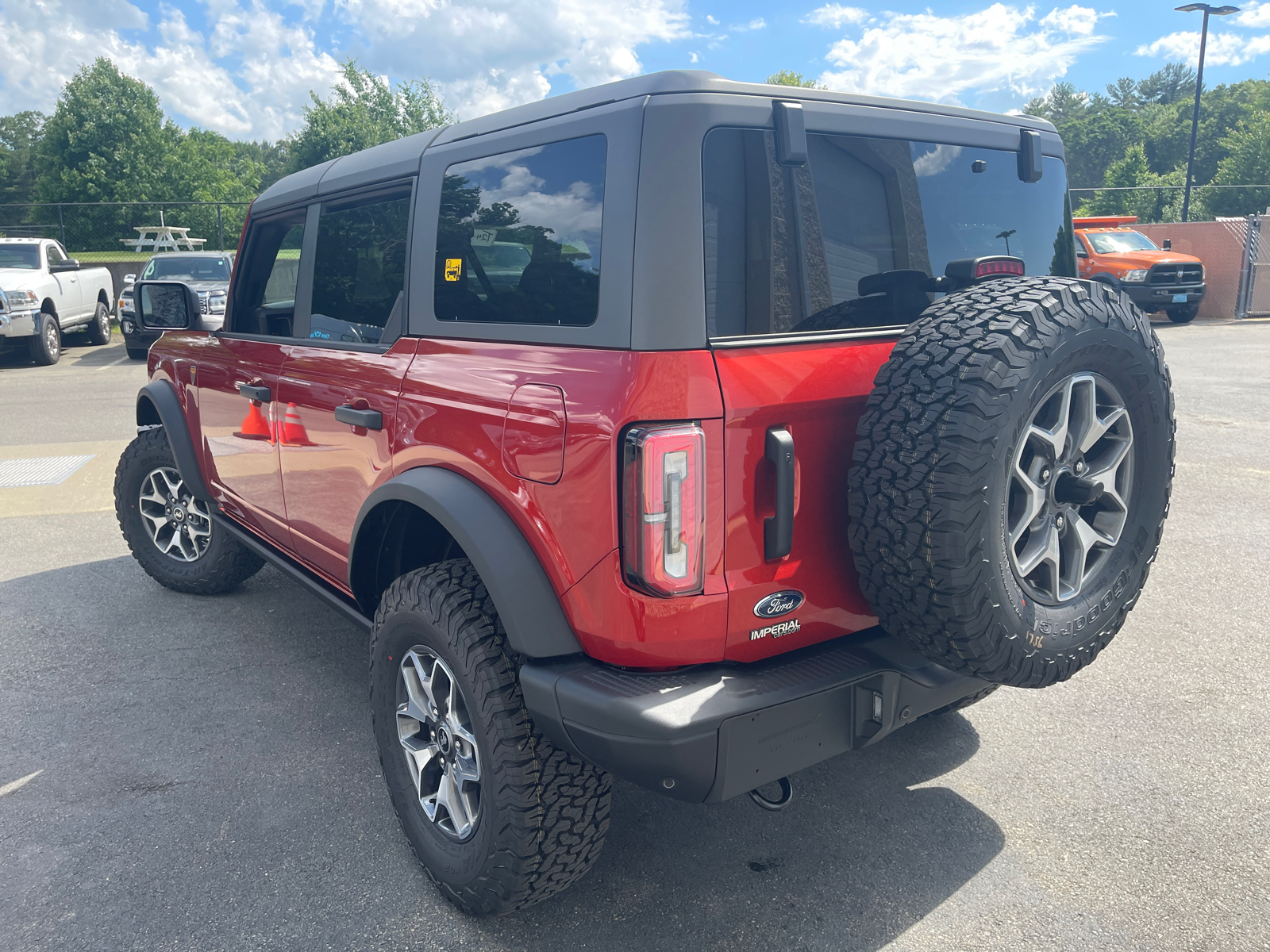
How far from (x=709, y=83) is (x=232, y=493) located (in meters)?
2.97

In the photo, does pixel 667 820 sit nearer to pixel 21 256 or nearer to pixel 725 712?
pixel 725 712

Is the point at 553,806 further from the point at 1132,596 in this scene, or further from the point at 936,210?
the point at 936,210

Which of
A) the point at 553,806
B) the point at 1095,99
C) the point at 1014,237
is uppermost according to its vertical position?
the point at 1095,99

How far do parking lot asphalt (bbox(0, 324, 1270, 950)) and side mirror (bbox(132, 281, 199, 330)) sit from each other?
144 centimetres

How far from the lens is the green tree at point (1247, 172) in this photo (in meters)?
47.2

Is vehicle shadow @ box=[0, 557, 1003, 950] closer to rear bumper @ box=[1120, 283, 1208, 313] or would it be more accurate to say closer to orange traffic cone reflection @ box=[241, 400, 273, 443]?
orange traffic cone reflection @ box=[241, 400, 273, 443]

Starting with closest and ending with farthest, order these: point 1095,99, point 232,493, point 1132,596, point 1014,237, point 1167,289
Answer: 1. point 1132,596
2. point 1014,237
3. point 232,493
4. point 1167,289
5. point 1095,99

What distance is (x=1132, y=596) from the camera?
2422 mm

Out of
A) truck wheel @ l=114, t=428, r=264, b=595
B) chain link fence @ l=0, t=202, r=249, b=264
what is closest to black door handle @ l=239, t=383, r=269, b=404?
truck wheel @ l=114, t=428, r=264, b=595

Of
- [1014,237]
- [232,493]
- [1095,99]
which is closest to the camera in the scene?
[1014,237]

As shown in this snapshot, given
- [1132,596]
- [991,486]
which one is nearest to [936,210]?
[991,486]

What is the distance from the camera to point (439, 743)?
8.44 feet

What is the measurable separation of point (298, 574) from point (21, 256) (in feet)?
50.0

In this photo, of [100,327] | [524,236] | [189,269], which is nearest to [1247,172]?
[189,269]
